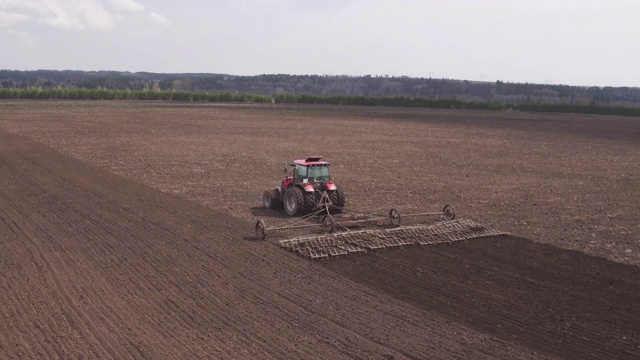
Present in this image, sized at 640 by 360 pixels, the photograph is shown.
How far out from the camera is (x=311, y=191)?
21188mm

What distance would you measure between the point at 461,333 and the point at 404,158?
27.6m

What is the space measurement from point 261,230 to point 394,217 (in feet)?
13.3

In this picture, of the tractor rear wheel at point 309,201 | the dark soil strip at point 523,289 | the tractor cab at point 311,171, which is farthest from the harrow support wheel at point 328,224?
the tractor cab at point 311,171

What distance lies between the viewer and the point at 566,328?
1248 cm

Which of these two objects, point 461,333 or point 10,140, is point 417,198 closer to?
point 461,333

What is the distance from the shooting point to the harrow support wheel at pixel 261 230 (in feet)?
60.7

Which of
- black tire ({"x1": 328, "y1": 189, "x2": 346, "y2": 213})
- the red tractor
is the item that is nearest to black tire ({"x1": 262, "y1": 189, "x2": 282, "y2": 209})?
the red tractor

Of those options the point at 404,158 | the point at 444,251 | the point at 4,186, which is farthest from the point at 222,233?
the point at 404,158

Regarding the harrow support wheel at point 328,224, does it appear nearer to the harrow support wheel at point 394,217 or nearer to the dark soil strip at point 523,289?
the dark soil strip at point 523,289

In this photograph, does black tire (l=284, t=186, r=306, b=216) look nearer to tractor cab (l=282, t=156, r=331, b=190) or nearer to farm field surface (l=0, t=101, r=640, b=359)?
tractor cab (l=282, t=156, r=331, b=190)

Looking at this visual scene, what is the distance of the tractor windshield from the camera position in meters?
21.7

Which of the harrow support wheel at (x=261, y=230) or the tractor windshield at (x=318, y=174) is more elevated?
the tractor windshield at (x=318, y=174)

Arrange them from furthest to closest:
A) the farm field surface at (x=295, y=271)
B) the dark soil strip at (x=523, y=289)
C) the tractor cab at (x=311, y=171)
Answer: the tractor cab at (x=311, y=171)
the dark soil strip at (x=523, y=289)
the farm field surface at (x=295, y=271)

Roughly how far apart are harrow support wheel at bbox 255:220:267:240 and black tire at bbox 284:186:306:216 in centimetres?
249
